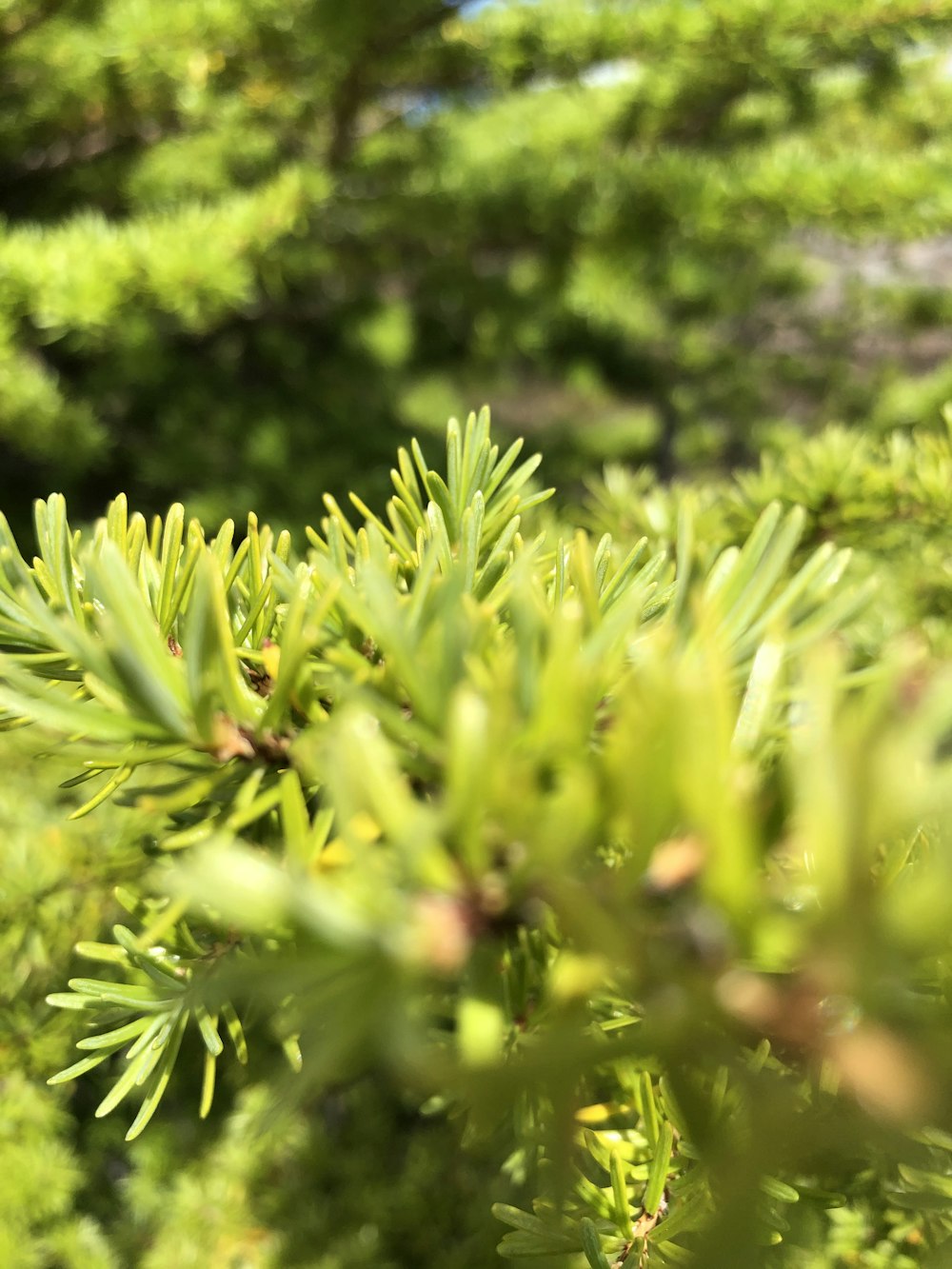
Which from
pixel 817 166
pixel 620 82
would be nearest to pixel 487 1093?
pixel 817 166

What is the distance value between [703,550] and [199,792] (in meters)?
0.09

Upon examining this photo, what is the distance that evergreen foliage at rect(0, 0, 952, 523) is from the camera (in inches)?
24.1

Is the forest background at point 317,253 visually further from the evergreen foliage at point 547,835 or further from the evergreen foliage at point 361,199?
the evergreen foliage at point 547,835

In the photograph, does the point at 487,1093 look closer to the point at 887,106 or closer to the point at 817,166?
the point at 817,166

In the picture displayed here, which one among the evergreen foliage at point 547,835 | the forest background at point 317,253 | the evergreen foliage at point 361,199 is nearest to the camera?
the evergreen foliage at point 547,835

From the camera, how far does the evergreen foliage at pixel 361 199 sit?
Answer: 61cm

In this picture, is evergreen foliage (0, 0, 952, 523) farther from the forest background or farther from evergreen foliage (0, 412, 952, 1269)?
evergreen foliage (0, 412, 952, 1269)

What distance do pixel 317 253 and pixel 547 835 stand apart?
814 millimetres

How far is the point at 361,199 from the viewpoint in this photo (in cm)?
80

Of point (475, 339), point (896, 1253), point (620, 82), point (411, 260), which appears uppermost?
point (620, 82)

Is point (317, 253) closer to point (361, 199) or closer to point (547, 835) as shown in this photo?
point (361, 199)

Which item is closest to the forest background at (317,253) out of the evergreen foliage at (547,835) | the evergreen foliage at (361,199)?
the evergreen foliage at (361,199)

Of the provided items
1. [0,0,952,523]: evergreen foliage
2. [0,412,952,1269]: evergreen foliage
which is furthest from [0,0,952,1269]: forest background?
[0,412,952,1269]: evergreen foliage

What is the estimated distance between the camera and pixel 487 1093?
7 cm
